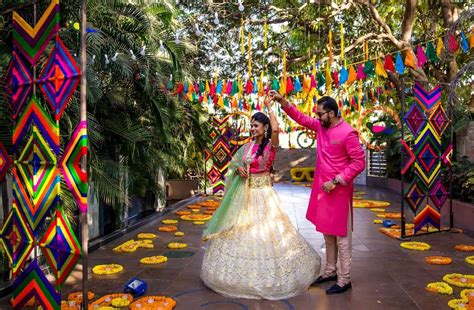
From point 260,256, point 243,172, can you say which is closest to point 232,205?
point 243,172

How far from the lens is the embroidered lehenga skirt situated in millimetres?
3957

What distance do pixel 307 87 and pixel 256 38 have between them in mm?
6590

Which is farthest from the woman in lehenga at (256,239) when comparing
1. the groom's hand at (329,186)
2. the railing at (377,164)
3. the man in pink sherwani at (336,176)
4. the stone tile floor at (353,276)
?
the railing at (377,164)

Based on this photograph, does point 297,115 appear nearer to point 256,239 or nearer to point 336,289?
point 256,239

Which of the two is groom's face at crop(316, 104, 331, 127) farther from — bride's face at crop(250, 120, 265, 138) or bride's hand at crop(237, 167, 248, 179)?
bride's hand at crop(237, 167, 248, 179)

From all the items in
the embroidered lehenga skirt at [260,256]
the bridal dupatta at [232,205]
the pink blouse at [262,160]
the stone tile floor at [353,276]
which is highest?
the pink blouse at [262,160]

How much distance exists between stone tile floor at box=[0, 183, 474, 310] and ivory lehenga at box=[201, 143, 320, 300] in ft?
0.42

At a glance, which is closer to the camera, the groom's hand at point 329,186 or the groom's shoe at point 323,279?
the groom's hand at point 329,186

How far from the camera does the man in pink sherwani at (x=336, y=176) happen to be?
403cm

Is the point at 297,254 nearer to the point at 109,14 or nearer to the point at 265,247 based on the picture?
the point at 265,247

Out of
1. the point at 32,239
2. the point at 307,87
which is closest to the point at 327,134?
the point at 32,239

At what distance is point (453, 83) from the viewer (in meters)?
6.38

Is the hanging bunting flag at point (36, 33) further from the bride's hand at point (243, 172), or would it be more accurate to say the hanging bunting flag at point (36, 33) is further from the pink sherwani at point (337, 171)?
the pink sherwani at point (337, 171)

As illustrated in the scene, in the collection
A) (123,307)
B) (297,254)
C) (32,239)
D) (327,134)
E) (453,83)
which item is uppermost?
(453,83)
